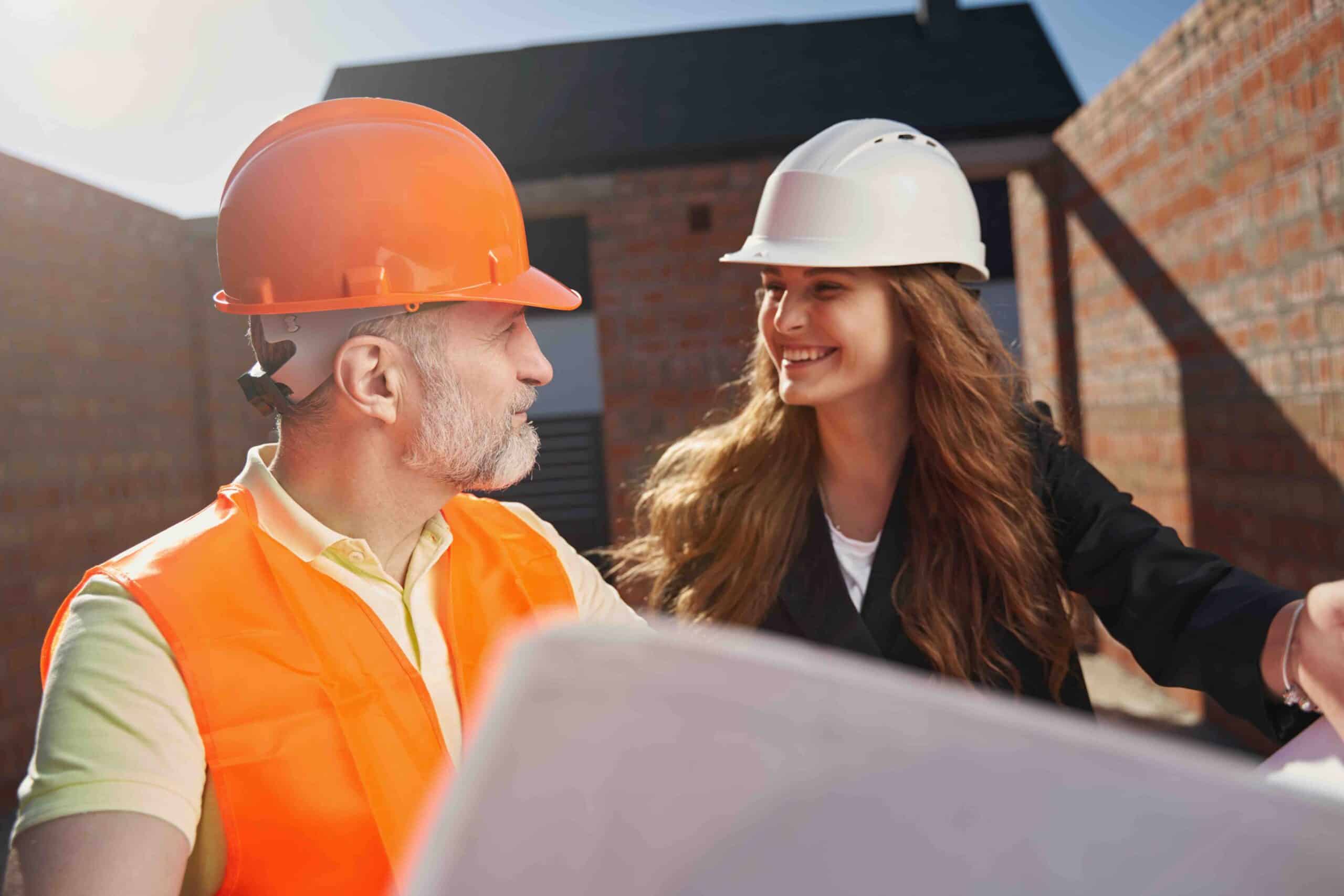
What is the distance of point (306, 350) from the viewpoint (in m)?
1.51

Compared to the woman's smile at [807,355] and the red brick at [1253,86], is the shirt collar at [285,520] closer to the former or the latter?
the woman's smile at [807,355]

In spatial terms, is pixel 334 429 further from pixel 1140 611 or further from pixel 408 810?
pixel 1140 611

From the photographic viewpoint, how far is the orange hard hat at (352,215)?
1.46 m

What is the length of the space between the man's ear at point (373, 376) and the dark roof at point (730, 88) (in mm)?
5313

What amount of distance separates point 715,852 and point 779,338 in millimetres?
2129

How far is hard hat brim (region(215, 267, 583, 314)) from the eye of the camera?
1460 millimetres

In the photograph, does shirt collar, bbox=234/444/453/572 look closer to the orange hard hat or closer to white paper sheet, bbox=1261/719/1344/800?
the orange hard hat

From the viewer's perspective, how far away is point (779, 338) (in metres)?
2.48

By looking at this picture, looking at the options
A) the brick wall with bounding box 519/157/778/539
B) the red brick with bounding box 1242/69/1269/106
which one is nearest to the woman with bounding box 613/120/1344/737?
the red brick with bounding box 1242/69/1269/106

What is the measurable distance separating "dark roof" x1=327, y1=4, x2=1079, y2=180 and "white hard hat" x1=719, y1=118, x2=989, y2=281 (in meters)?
4.21

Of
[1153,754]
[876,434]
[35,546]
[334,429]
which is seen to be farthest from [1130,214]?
[35,546]

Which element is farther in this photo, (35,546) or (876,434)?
(35,546)

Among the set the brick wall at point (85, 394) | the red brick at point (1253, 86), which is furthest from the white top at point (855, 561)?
the brick wall at point (85, 394)

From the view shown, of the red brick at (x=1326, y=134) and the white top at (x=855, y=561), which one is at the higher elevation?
the red brick at (x=1326, y=134)
